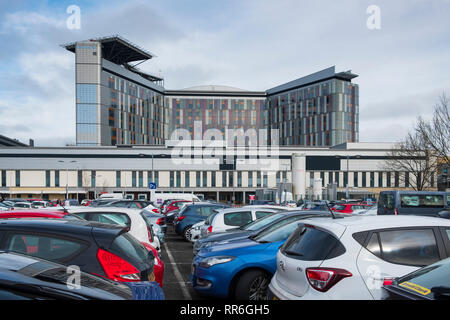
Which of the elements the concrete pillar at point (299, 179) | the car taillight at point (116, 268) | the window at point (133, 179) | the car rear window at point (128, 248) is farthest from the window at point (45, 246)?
the window at point (133, 179)

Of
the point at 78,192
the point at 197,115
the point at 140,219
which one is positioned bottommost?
the point at 78,192

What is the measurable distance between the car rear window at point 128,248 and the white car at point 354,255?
177 centimetres

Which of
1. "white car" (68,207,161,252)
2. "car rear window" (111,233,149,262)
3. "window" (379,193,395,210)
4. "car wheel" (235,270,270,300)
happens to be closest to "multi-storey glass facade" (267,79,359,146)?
"window" (379,193,395,210)

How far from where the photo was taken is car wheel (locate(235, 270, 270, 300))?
6.27m

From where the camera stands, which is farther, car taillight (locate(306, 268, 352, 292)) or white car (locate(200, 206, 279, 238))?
white car (locate(200, 206, 279, 238))

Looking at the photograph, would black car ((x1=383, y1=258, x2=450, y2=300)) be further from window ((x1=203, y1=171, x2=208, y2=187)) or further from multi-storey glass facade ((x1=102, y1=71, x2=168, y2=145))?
multi-storey glass facade ((x1=102, y1=71, x2=168, y2=145))

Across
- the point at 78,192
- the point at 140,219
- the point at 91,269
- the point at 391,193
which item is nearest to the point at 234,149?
the point at 78,192

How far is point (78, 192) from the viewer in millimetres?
66125

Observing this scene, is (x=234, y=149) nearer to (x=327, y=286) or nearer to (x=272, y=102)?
(x=272, y=102)

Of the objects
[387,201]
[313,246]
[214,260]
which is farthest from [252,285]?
[387,201]

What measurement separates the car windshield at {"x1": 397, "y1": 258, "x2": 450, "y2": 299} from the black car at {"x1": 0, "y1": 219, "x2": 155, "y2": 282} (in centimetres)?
300

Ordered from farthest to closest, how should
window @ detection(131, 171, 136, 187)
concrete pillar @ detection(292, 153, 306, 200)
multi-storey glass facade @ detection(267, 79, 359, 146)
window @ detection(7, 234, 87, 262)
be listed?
multi-storey glass facade @ detection(267, 79, 359, 146) → window @ detection(131, 171, 136, 187) → concrete pillar @ detection(292, 153, 306, 200) → window @ detection(7, 234, 87, 262)
